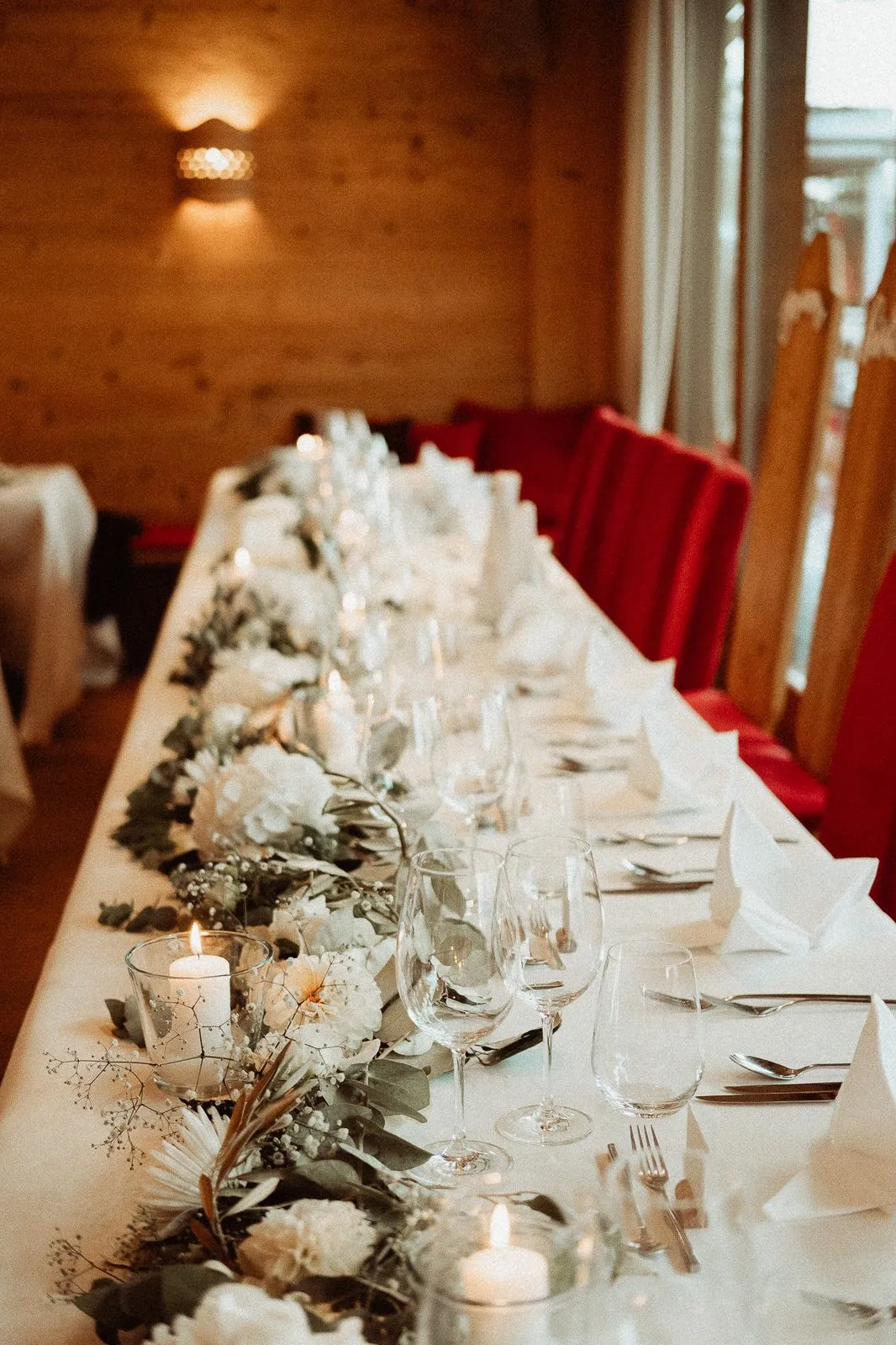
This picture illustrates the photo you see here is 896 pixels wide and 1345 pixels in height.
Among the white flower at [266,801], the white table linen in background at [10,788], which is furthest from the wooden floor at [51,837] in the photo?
the white flower at [266,801]

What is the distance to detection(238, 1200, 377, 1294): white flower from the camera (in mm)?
759

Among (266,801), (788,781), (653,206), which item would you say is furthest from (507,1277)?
(653,206)

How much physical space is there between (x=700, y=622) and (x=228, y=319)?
412 centimetres

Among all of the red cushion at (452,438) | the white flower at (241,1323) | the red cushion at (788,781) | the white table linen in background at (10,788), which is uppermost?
the white flower at (241,1323)

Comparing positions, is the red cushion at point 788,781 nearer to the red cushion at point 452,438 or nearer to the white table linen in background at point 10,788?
the white table linen in background at point 10,788

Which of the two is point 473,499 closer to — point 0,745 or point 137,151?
point 0,745

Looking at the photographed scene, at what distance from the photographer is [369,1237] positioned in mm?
768

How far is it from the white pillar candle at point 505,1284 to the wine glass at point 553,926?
0.37 metres

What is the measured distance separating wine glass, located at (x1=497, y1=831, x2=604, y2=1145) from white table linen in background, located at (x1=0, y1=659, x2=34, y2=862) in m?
2.91

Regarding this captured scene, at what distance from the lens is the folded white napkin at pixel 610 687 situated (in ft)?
6.81

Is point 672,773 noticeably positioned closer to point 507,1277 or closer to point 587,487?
point 507,1277

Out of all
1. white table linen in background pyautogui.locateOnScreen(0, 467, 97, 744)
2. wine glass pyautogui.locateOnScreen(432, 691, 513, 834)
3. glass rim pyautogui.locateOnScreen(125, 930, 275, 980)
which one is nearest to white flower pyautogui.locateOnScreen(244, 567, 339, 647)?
wine glass pyautogui.locateOnScreen(432, 691, 513, 834)

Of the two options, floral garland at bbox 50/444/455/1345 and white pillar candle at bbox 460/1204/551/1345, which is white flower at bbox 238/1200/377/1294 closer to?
floral garland at bbox 50/444/455/1345

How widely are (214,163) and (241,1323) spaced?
6293mm
